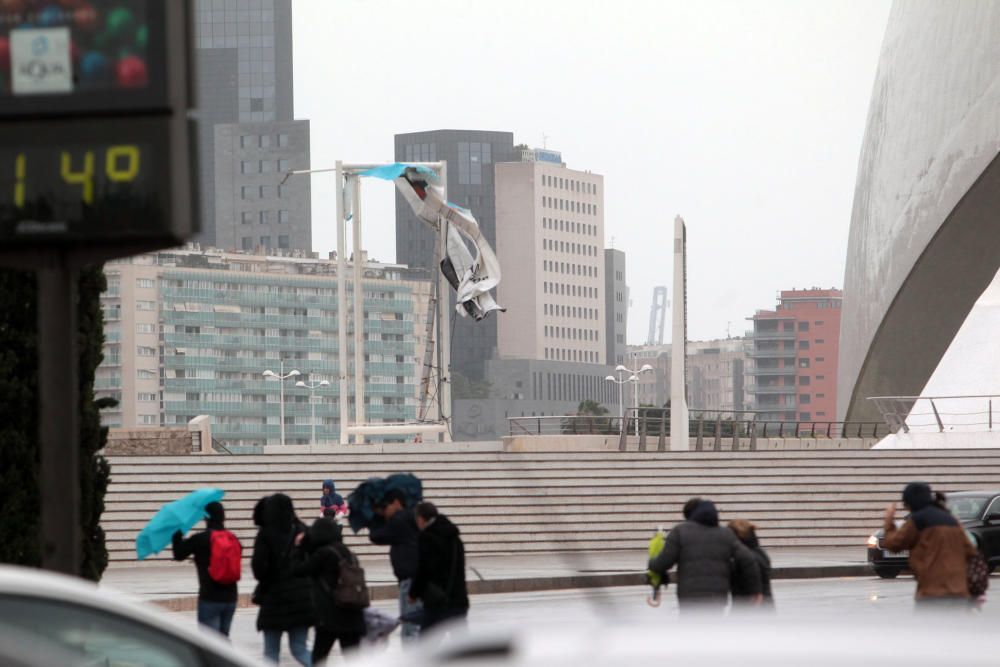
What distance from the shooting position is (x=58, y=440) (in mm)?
4742

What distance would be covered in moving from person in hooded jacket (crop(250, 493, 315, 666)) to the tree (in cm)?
210

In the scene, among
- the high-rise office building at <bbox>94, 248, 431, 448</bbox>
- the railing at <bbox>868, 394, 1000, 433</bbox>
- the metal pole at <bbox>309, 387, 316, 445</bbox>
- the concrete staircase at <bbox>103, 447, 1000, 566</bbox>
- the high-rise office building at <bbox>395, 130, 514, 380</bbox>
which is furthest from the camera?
the high-rise office building at <bbox>395, 130, 514, 380</bbox>

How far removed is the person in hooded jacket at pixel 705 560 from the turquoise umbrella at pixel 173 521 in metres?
2.63

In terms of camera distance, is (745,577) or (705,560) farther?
(745,577)

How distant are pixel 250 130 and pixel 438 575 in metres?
168

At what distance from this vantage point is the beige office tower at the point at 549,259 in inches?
6358

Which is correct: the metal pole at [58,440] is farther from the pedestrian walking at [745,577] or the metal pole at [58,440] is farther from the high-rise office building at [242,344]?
the high-rise office building at [242,344]

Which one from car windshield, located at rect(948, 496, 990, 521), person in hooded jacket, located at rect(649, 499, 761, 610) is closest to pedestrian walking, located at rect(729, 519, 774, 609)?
person in hooded jacket, located at rect(649, 499, 761, 610)

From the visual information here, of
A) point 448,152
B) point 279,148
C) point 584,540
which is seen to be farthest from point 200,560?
point 448,152

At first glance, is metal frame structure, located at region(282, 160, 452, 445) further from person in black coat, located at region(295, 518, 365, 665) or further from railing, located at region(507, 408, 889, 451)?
person in black coat, located at region(295, 518, 365, 665)

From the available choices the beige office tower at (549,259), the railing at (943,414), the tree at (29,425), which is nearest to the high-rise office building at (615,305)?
the beige office tower at (549,259)

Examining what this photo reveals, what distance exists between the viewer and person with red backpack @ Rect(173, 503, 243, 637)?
932 cm

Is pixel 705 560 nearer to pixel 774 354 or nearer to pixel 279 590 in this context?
pixel 279 590

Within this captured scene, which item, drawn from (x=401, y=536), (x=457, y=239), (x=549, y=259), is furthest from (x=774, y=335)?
(x=401, y=536)
